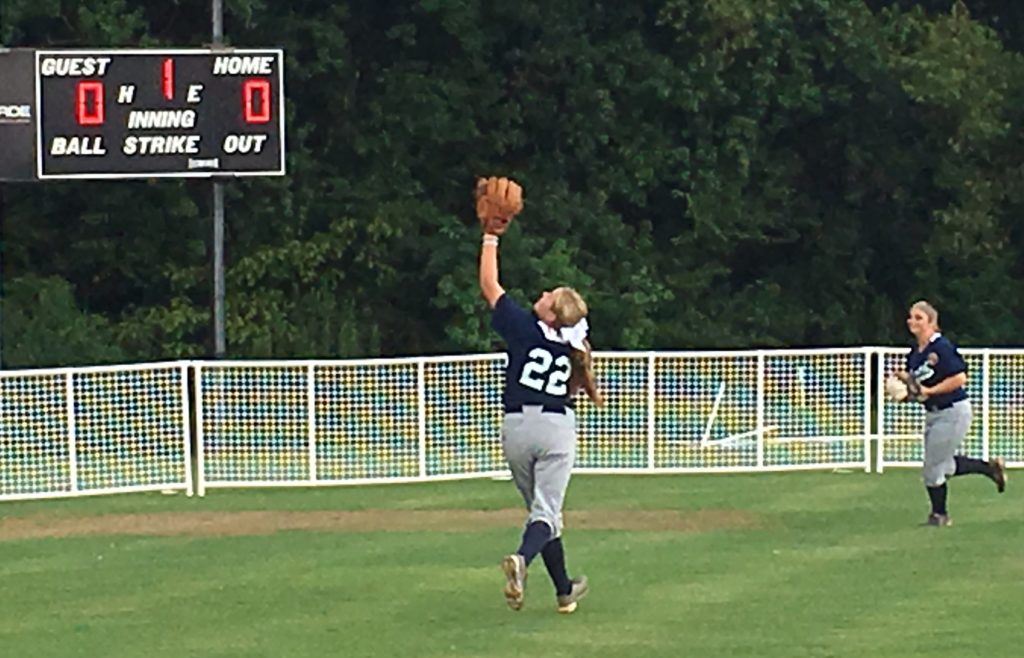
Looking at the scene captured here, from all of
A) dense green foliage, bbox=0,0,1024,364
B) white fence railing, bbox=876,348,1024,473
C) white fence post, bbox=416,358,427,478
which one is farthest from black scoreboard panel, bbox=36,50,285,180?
dense green foliage, bbox=0,0,1024,364

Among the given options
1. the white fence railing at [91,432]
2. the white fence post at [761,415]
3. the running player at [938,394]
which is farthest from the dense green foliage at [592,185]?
the running player at [938,394]

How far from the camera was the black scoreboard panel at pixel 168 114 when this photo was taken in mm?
23516

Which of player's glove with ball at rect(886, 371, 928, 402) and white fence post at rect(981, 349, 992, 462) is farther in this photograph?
white fence post at rect(981, 349, 992, 462)

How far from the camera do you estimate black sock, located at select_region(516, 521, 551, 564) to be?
12.4m

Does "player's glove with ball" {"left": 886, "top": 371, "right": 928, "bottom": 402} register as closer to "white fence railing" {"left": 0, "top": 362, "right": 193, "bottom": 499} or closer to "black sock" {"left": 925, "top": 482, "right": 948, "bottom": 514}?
"black sock" {"left": 925, "top": 482, "right": 948, "bottom": 514}

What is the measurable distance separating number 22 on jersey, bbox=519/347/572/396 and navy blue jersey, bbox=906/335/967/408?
5064 mm

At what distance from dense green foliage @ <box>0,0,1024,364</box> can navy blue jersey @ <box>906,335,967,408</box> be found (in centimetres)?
1590

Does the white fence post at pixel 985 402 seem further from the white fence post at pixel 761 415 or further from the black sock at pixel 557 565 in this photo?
the black sock at pixel 557 565

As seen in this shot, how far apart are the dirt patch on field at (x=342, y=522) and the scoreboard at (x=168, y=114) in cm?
522

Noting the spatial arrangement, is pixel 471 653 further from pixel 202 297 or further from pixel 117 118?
pixel 202 297

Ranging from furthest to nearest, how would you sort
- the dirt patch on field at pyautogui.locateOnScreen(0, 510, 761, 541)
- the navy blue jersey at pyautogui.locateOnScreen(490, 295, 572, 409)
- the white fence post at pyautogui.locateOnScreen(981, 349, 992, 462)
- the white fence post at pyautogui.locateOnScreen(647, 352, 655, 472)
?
the white fence post at pyautogui.locateOnScreen(981, 349, 992, 462) < the white fence post at pyautogui.locateOnScreen(647, 352, 655, 472) < the dirt patch on field at pyautogui.locateOnScreen(0, 510, 761, 541) < the navy blue jersey at pyautogui.locateOnScreen(490, 295, 572, 409)

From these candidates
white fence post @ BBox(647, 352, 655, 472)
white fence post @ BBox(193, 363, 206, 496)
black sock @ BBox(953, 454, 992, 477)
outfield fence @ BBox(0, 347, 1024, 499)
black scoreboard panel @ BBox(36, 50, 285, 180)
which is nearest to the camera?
black sock @ BBox(953, 454, 992, 477)

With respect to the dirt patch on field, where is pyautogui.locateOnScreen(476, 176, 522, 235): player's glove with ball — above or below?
above

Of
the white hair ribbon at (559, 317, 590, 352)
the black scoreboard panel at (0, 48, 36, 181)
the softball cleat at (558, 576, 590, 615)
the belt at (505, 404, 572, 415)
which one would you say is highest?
the black scoreboard panel at (0, 48, 36, 181)
